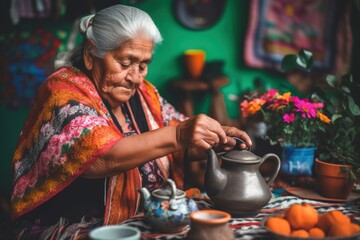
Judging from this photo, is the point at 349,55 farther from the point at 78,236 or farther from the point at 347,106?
the point at 78,236

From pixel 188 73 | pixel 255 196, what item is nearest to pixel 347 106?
pixel 255 196

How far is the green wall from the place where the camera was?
4301mm

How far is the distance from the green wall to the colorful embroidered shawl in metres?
2.42

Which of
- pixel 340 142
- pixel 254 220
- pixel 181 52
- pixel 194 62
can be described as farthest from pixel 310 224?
pixel 181 52

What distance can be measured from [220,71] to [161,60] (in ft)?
1.96

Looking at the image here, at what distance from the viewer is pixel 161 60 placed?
4.40 meters

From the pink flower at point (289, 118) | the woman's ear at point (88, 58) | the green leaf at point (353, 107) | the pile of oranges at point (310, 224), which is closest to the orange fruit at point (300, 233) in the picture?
the pile of oranges at point (310, 224)

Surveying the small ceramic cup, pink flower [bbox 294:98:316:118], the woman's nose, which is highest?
the woman's nose

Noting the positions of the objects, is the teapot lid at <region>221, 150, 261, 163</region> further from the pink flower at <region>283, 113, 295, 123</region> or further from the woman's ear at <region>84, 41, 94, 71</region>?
the woman's ear at <region>84, 41, 94, 71</region>

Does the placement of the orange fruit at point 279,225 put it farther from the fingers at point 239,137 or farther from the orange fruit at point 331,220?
the fingers at point 239,137

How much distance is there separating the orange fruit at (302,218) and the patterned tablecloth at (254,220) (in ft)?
0.30

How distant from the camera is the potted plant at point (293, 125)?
192 cm

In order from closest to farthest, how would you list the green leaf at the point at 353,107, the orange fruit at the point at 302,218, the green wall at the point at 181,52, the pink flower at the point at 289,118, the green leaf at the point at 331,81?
1. the orange fruit at the point at 302,218
2. the pink flower at the point at 289,118
3. the green leaf at the point at 353,107
4. the green leaf at the point at 331,81
5. the green wall at the point at 181,52

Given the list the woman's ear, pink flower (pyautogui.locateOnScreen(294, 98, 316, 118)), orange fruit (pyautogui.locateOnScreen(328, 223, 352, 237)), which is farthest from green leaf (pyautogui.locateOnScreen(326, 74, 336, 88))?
the woman's ear
